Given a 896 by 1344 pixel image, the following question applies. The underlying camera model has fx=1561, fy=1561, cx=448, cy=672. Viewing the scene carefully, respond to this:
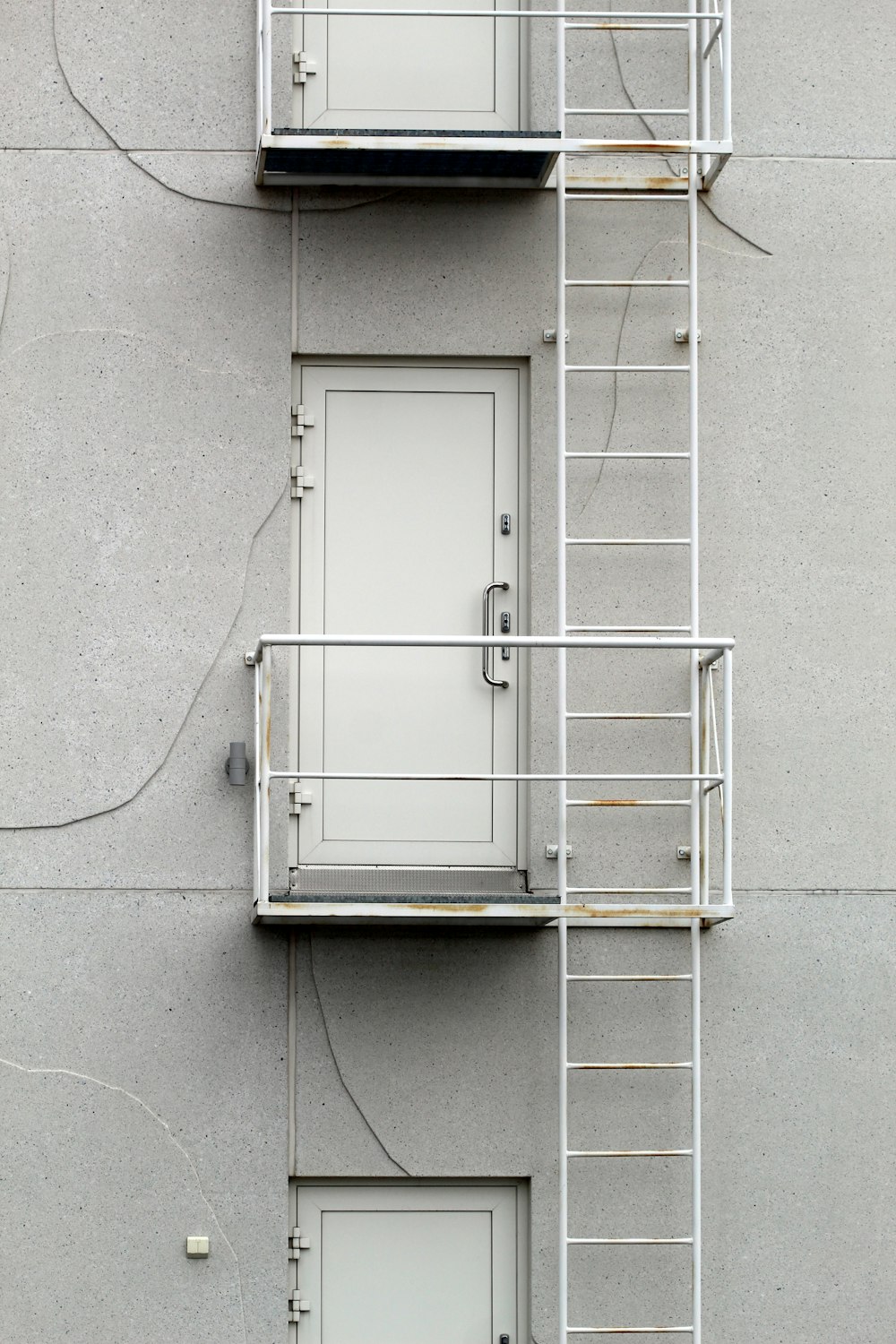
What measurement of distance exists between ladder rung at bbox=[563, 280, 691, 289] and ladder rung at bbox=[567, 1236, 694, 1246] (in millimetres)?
3774

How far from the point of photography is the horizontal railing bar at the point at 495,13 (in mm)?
6043

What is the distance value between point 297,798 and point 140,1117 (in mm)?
1382

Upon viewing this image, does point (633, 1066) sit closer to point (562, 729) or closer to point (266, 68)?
point (562, 729)

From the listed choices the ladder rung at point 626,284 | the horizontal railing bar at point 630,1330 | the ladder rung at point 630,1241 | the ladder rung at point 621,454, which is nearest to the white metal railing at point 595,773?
the ladder rung at point 621,454

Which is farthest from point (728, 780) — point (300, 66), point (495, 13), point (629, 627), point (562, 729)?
point (300, 66)

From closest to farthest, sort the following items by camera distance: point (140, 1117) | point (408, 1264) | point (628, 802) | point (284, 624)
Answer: point (628, 802) → point (140, 1117) → point (408, 1264) → point (284, 624)

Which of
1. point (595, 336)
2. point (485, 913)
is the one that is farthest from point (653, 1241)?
point (595, 336)

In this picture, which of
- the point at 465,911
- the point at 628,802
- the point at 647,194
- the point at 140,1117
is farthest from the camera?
the point at 647,194

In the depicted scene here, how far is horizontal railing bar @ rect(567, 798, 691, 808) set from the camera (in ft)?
19.4

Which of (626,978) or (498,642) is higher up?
(498,642)

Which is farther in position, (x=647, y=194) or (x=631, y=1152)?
(x=647, y=194)

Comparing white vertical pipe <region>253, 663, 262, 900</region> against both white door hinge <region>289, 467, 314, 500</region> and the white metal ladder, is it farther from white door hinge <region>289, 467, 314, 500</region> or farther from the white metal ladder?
the white metal ladder

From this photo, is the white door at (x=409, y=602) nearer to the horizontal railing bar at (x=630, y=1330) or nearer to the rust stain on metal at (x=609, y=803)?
the rust stain on metal at (x=609, y=803)

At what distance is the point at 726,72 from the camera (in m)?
6.16
